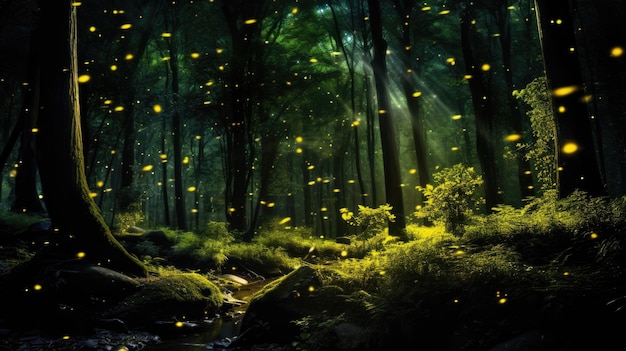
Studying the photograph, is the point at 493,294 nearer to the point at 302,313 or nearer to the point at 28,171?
the point at 302,313

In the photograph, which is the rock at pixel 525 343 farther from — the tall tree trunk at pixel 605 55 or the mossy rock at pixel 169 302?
the tall tree trunk at pixel 605 55

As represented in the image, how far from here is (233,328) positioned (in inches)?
279

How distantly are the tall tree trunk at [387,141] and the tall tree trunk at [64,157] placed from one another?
821 cm

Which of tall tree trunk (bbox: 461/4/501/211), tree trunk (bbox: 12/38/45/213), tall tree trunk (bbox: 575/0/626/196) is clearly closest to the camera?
tree trunk (bbox: 12/38/45/213)

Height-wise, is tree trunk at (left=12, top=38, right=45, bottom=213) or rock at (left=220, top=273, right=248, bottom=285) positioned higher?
tree trunk at (left=12, top=38, right=45, bottom=213)

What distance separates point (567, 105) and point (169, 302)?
906cm

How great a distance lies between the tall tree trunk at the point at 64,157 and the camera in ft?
26.5

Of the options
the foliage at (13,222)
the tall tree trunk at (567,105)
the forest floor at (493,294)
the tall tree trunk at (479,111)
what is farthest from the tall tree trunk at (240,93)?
the tall tree trunk at (567,105)

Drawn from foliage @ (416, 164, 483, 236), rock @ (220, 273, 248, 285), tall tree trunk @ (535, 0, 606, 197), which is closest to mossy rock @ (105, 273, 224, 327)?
rock @ (220, 273, 248, 285)

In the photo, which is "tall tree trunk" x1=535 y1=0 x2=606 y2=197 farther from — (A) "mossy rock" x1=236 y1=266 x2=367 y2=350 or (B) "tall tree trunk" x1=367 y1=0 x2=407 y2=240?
(A) "mossy rock" x1=236 y1=266 x2=367 y2=350

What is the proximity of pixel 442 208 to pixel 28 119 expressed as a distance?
670 inches

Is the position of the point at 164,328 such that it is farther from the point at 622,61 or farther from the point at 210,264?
the point at 622,61

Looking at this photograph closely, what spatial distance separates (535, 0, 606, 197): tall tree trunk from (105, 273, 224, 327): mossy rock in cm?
775

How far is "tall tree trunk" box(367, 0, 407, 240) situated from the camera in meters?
13.5
